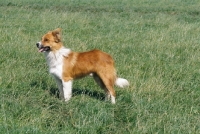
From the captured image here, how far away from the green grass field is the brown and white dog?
23 cm

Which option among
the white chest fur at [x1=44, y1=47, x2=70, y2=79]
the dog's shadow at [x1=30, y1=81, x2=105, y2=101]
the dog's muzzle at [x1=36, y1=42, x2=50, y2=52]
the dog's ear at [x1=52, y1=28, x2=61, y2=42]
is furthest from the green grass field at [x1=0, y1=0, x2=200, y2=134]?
the dog's ear at [x1=52, y1=28, x2=61, y2=42]

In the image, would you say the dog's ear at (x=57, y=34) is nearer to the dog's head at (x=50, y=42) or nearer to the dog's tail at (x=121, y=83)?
the dog's head at (x=50, y=42)

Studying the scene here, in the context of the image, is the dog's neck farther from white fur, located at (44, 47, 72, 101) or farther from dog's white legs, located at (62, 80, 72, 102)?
dog's white legs, located at (62, 80, 72, 102)

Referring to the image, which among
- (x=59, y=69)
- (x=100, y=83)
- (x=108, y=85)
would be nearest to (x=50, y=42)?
(x=59, y=69)

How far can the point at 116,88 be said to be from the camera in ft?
19.2

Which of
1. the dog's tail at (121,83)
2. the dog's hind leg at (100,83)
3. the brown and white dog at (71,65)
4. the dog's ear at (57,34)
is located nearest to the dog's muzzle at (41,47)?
the brown and white dog at (71,65)

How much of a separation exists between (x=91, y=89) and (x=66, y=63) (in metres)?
0.79

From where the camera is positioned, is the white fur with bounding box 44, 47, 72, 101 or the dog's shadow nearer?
the white fur with bounding box 44, 47, 72, 101

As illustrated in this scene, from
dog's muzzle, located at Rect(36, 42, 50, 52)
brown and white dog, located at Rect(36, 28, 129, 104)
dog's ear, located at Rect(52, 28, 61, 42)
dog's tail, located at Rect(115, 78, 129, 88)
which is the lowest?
dog's tail, located at Rect(115, 78, 129, 88)

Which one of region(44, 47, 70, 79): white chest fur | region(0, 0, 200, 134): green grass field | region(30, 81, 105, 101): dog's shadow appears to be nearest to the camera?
region(0, 0, 200, 134): green grass field

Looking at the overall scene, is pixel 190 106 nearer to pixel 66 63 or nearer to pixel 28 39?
pixel 66 63

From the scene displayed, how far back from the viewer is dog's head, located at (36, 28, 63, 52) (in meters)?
5.59

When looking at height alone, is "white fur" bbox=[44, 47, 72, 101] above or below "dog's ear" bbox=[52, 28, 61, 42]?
below

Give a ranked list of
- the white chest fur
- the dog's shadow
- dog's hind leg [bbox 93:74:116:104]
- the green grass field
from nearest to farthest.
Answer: the green grass field
dog's hind leg [bbox 93:74:116:104]
the white chest fur
the dog's shadow
